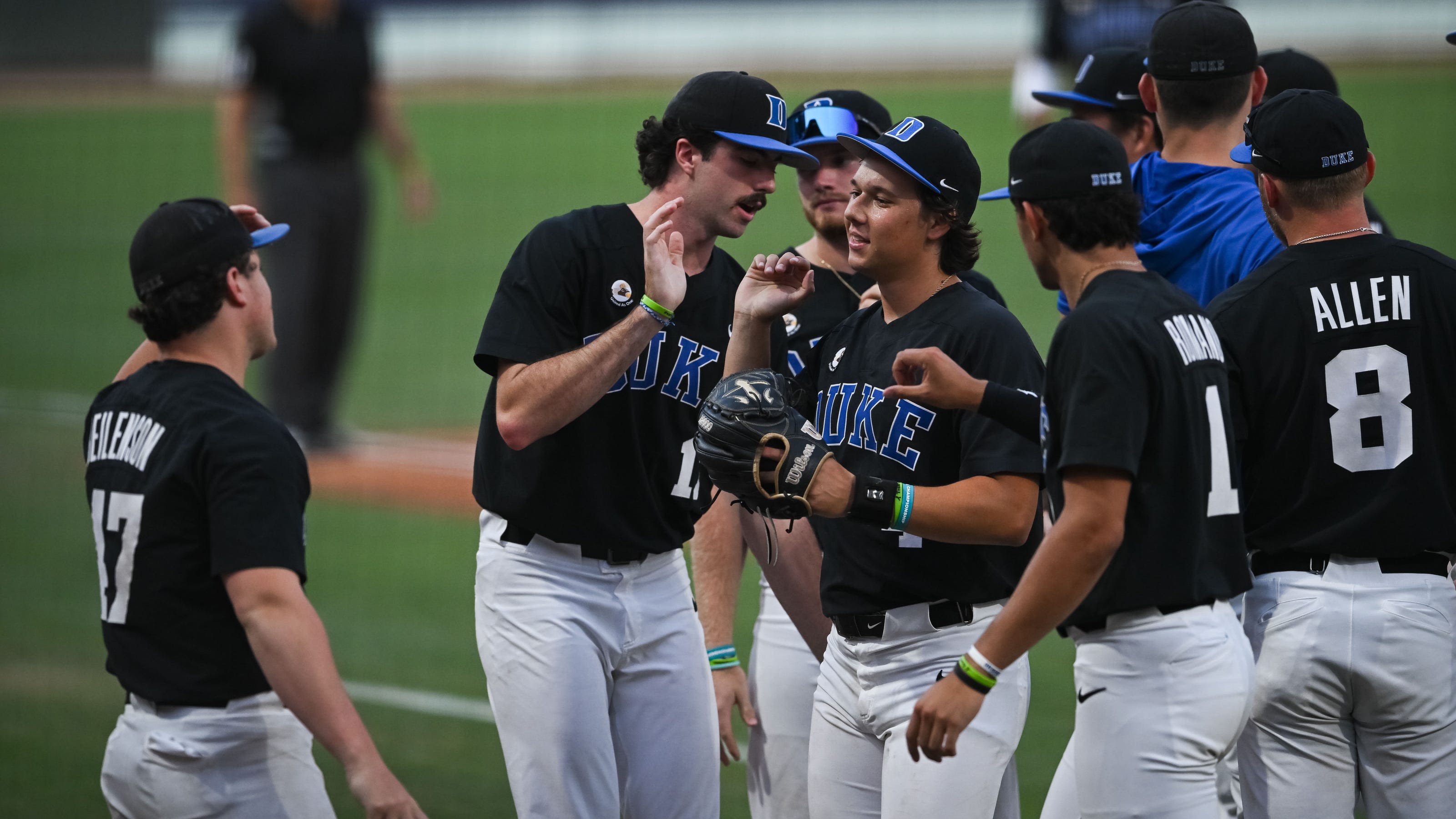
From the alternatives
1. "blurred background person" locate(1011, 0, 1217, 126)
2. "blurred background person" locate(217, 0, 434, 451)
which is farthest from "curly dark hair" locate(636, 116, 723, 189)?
"blurred background person" locate(217, 0, 434, 451)

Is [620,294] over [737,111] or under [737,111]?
under

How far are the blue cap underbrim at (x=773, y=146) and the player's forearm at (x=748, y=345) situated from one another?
16.6 inches

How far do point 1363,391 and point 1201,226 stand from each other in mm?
813

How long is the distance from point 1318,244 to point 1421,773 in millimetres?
1227

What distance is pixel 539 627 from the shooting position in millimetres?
3869

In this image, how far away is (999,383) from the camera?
3.51 meters

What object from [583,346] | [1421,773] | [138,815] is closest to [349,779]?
[138,815]

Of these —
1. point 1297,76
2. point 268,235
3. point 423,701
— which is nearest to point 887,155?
point 268,235

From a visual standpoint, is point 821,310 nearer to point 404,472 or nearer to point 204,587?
point 204,587

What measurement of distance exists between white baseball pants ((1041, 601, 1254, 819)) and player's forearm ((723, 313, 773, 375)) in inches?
44.6

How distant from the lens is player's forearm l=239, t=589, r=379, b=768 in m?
3.21

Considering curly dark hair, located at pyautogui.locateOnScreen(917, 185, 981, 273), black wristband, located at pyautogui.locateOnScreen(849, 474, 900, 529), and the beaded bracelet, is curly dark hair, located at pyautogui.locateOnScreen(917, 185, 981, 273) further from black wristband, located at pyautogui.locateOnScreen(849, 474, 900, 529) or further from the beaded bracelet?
the beaded bracelet

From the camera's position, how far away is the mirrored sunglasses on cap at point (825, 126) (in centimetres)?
461

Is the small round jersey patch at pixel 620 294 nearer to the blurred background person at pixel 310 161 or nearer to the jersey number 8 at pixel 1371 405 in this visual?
the jersey number 8 at pixel 1371 405
